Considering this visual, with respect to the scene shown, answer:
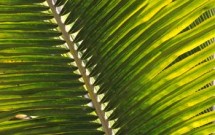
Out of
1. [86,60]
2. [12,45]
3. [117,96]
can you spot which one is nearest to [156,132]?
[117,96]

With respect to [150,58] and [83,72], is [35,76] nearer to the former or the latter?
[83,72]

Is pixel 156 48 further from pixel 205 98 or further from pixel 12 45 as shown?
pixel 12 45

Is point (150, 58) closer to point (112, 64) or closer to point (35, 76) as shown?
point (112, 64)

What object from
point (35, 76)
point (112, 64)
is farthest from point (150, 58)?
point (35, 76)

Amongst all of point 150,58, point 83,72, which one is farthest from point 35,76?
point 150,58
